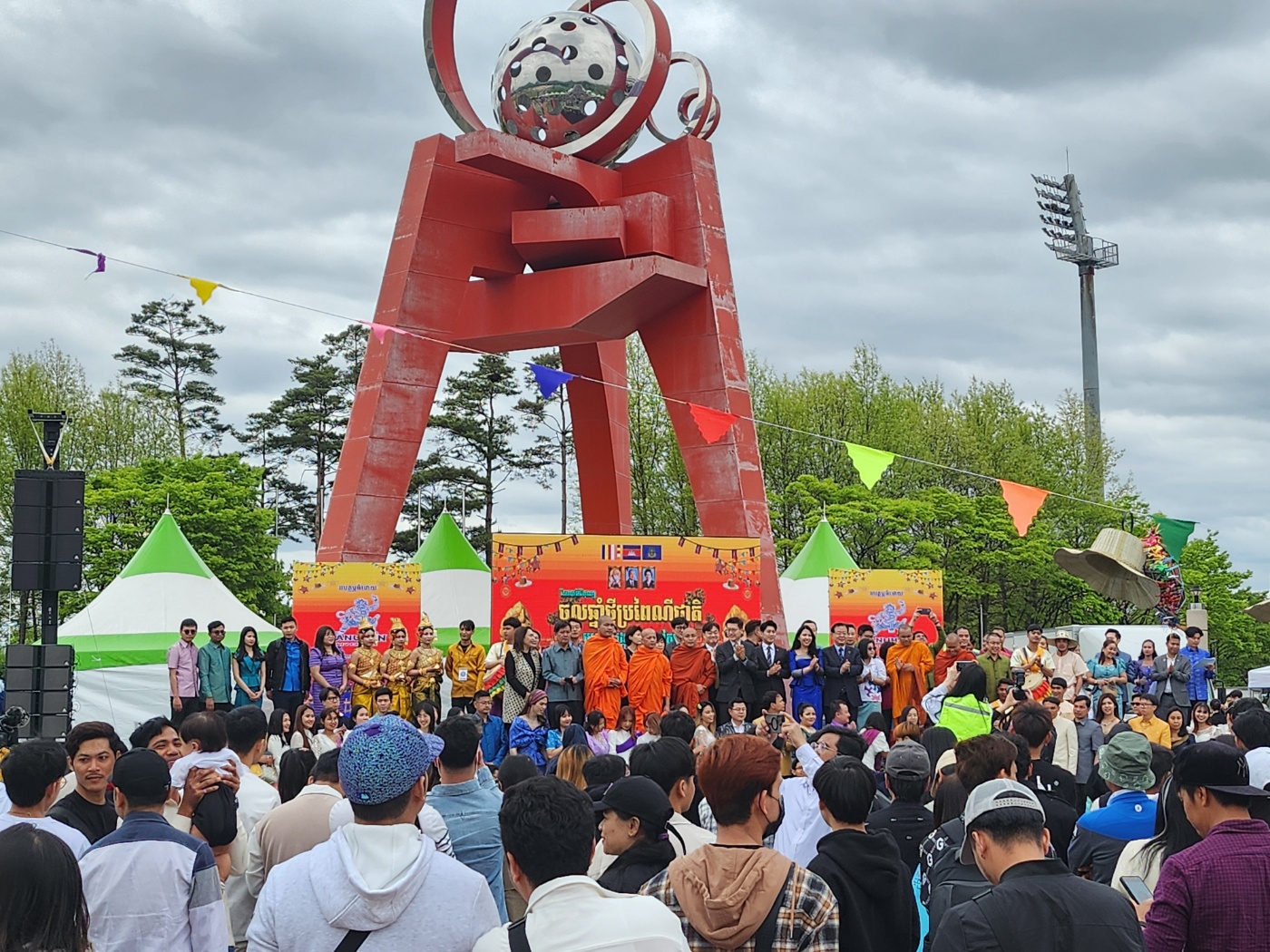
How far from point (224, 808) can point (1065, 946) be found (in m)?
2.80

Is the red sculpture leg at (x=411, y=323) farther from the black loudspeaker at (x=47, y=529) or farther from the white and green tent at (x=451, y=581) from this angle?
the white and green tent at (x=451, y=581)

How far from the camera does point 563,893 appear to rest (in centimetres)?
296

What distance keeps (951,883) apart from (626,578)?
1256 centimetres

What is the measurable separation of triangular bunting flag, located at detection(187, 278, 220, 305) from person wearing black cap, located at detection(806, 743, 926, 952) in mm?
10788

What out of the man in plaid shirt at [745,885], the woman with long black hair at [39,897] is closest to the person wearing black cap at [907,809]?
the man in plaid shirt at [745,885]

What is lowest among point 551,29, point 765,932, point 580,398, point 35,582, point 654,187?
point 765,932

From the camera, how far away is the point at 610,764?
215 inches

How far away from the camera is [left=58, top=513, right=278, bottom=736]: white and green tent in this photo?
1872 centimetres

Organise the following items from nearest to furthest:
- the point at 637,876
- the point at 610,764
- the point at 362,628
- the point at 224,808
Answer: the point at 637,876
the point at 224,808
the point at 610,764
the point at 362,628

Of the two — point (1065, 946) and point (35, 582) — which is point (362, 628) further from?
point (1065, 946)

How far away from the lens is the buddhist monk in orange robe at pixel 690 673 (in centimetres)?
1445

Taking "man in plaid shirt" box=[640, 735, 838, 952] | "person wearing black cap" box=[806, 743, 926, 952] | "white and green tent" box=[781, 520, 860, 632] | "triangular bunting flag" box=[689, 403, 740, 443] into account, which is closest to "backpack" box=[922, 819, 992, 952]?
"person wearing black cap" box=[806, 743, 926, 952]

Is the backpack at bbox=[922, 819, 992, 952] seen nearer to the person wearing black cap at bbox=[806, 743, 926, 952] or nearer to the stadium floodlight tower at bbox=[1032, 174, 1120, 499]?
the person wearing black cap at bbox=[806, 743, 926, 952]

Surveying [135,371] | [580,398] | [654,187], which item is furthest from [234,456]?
[654,187]
